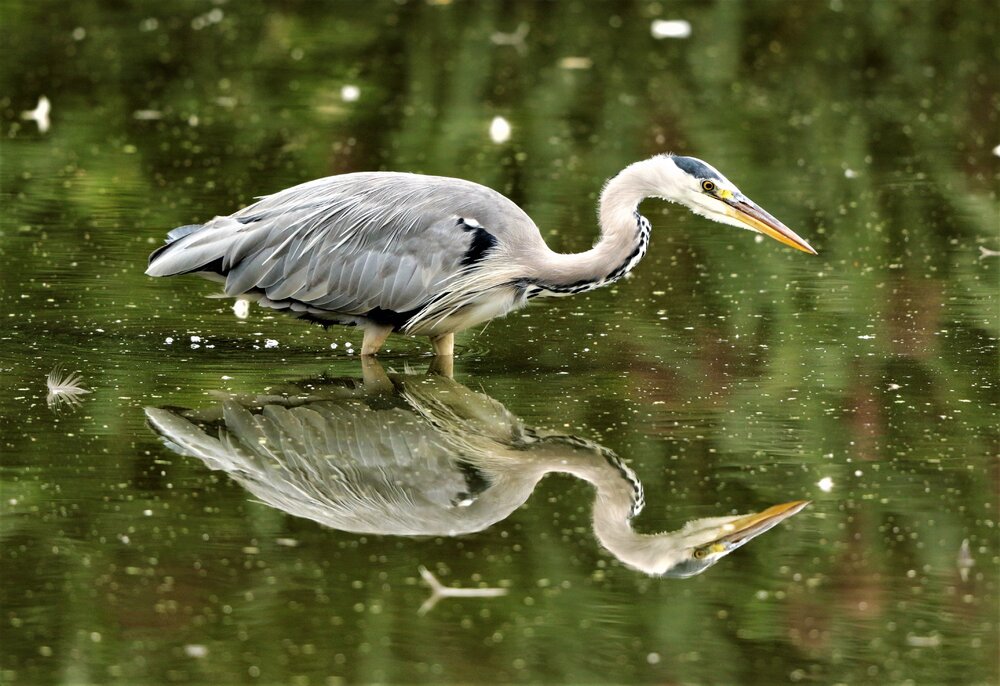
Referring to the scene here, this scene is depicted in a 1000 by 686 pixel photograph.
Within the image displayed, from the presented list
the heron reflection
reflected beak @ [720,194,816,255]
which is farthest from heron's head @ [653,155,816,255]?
the heron reflection

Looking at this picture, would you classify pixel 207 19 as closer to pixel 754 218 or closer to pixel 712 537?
pixel 754 218

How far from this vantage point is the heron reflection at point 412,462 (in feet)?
20.3

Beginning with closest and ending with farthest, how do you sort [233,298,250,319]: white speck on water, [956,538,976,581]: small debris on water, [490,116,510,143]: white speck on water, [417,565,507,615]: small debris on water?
[417,565,507,615]: small debris on water
[956,538,976,581]: small debris on water
[233,298,250,319]: white speck on water
[490,116,510,143]: white speck on water

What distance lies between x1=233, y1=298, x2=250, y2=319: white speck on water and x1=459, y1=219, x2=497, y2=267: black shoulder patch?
148cm

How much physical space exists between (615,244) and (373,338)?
121 centimetres

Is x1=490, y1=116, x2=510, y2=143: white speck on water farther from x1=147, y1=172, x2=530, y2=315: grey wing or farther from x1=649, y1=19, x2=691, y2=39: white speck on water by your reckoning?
x1=147, y1=172, x2=530, y2=315: grey wing

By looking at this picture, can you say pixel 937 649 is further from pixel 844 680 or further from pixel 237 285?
pixel 237 285

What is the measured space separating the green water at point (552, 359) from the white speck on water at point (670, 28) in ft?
1.26

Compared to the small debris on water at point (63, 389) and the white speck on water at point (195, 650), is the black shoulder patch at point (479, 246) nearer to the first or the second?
the small debris on water at point (63, 389)

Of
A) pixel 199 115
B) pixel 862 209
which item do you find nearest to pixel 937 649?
pixel 862 209

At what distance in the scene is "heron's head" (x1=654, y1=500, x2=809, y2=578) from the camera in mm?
5934

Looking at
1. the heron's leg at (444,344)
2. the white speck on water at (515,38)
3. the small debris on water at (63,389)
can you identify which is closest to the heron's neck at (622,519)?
the heron's leg at (444,344)

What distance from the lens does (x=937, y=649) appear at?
208 inches

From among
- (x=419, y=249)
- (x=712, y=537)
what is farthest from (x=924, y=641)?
(x=419, y=249)
